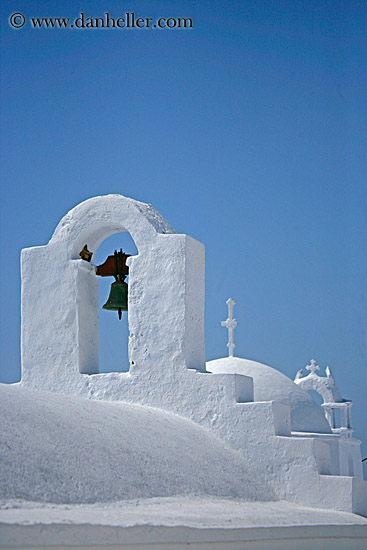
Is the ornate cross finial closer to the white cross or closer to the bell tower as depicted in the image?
the white cross

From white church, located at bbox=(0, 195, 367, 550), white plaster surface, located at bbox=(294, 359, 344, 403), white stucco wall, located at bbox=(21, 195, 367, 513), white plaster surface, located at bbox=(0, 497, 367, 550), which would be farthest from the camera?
white plaster surface, located at bbox=(294, 359, 344, 403)

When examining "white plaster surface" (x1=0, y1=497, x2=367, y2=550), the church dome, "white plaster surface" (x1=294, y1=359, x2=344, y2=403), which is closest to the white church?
"white plaster surface" (x1=0, y1=497, x2=367, y2=550)

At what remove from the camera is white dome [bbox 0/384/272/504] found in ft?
16.7

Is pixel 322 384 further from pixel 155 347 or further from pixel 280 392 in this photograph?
pixel 155 347

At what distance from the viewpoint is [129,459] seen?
5.95m

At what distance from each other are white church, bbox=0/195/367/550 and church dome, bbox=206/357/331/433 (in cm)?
487

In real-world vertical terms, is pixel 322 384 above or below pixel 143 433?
above

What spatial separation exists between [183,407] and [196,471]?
138cm

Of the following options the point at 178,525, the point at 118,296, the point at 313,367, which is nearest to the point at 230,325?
the point at 118,296

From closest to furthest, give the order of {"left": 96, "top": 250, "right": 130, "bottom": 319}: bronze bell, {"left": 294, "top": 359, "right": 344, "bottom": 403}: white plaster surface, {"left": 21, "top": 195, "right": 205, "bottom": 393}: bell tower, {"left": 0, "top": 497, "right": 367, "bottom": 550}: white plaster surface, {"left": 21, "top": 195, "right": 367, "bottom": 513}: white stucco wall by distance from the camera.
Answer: {"left": 0, "top": 497, "right": 367, "bottom": 550}: white plaster surface
{"left": 21, "top": 195, "right": 367, "bottom": 513}: white stucco wall
{"left": 21, "top": 195, "right": 205, "bottom": 393}: bell tower
{"left": 96, "top": 250, "right": 130, "bottom": 319}: bronze bell
{"left": 294, "top": 359, "right": 344, "bottom": 403}: white plaster surface

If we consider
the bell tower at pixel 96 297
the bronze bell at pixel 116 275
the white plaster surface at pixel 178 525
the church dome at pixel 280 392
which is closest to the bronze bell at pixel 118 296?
the bronze bell at pixel 116 275

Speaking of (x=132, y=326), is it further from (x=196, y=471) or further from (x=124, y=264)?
(x=196, y=471)

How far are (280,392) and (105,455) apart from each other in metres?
7.84

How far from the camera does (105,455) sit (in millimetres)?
5770
